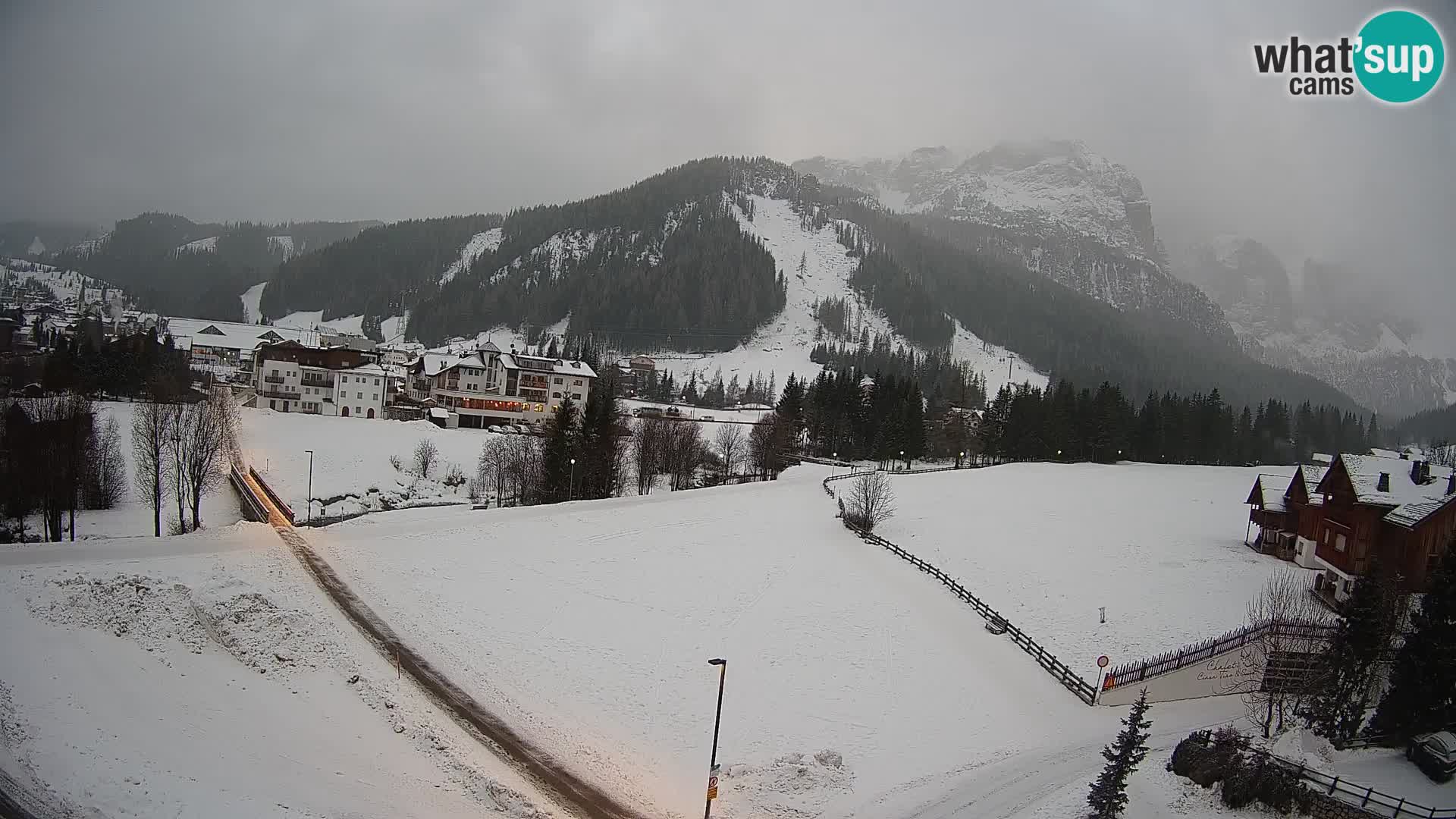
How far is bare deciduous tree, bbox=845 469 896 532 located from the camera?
159 ft

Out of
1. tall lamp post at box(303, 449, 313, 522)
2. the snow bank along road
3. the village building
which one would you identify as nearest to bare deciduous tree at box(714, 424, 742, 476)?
tall lamp post at box(303, 449, 313, 522)

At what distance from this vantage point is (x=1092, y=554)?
146 feet

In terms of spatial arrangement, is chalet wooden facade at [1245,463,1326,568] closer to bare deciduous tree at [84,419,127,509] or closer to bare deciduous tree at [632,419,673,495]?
bare deciduous tree at [632,419,673,495]

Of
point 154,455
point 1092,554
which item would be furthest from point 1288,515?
point 154,455

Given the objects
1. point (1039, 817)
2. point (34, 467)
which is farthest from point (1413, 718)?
point (34, 467)

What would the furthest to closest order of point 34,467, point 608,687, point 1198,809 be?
point 34,467, point 608,687, point 1198,809

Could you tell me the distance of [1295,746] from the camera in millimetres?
21797

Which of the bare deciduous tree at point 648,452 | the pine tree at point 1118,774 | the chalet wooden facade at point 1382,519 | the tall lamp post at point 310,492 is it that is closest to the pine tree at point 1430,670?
the pine tree at point 1118,774

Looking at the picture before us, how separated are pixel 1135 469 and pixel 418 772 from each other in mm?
88709

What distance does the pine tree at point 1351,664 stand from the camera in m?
22.5

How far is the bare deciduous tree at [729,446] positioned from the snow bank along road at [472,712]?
4956 cm

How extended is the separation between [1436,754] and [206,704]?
34.4 m

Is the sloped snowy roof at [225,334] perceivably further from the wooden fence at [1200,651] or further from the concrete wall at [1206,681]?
the concrete wall at [1206,681]

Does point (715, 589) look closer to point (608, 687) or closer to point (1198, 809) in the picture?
point (608, 687)
